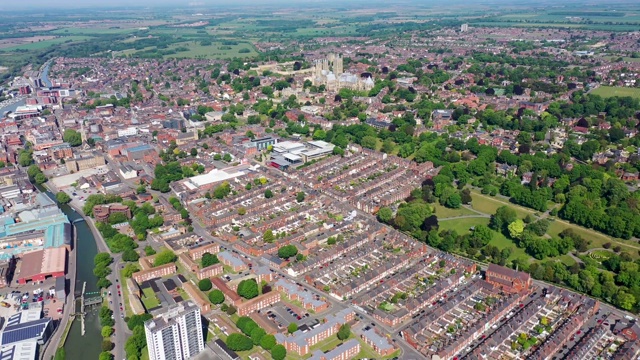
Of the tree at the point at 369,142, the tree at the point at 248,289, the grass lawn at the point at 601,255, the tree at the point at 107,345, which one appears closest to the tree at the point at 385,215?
the tree at the point at 248,289

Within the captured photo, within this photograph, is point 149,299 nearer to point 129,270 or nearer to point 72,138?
point 129,270

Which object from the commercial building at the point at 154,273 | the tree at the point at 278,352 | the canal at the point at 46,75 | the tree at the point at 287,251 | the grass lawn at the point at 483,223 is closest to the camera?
the tree at the point at 278,352

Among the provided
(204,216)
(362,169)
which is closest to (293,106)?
(362,169)

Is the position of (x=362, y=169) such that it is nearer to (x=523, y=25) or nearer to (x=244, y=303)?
(x=244, y=303)

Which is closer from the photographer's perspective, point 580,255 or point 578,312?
point 578,312

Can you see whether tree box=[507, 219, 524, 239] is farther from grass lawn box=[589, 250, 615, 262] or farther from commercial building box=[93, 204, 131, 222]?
commercial building box=[93, 204, 131, 222]

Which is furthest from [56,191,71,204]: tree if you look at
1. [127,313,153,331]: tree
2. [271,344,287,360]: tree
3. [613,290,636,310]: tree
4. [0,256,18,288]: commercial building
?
[613,290,636,310]: tree

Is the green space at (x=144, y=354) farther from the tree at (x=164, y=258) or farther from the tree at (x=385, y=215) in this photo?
the tree at (x=385, y=215)

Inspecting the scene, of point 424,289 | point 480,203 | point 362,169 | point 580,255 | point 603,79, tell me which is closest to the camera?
point 424,289
